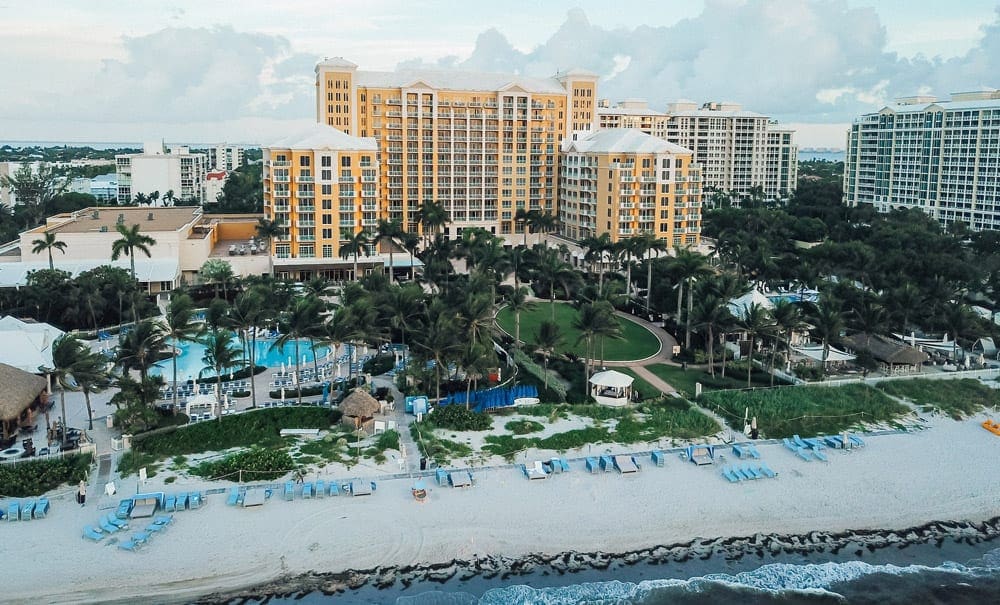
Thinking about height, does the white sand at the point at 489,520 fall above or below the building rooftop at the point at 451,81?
below

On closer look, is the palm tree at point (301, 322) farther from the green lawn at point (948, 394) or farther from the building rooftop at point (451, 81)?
the building rooftop at point (451, 81)

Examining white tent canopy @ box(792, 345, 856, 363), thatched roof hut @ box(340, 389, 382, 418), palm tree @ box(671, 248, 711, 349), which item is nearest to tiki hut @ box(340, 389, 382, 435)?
thatched roof hut @ box(340, 389, 382, 418)

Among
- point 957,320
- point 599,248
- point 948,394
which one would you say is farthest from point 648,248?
point 948,394

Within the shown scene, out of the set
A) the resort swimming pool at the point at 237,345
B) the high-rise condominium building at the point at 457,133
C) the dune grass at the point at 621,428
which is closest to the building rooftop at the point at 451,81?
the high-rise condominium building at the point at 457,133

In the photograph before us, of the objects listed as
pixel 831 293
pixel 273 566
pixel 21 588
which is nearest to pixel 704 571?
pixel 273 566

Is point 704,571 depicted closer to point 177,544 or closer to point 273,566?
point 273,566

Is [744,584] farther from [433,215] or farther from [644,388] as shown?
[433,215]
